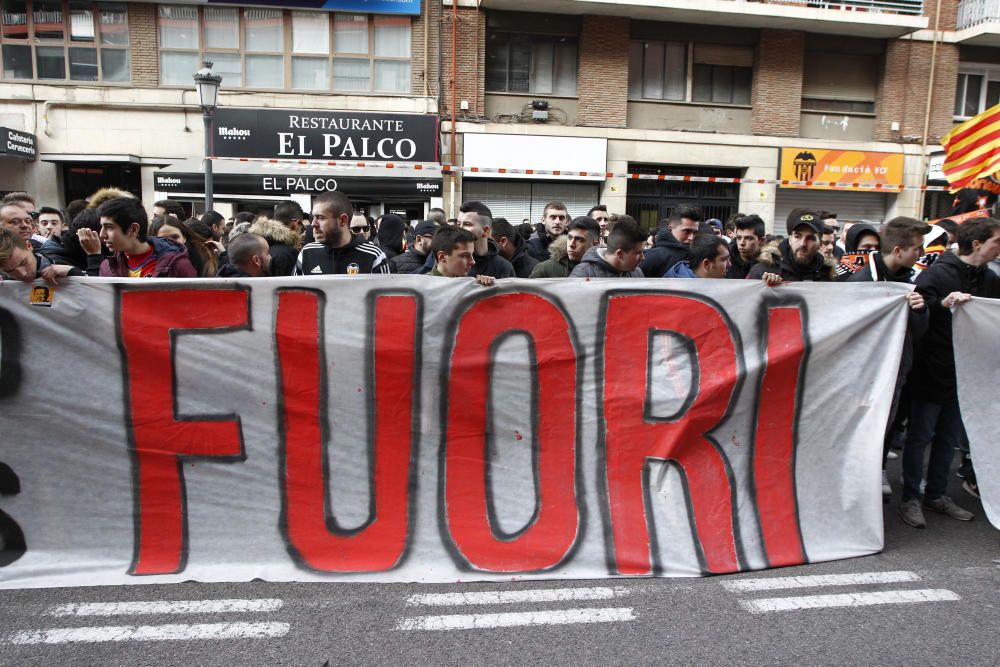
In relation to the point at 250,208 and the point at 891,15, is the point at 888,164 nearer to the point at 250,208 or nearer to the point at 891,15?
the point at 891,15

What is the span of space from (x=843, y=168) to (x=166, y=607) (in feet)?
59.0

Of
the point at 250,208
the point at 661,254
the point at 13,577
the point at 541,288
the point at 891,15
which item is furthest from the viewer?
the point at 891,15

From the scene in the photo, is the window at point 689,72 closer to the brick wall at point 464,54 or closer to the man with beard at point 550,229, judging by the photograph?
the brick wall at point 464,54

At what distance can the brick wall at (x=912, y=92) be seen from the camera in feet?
57.7

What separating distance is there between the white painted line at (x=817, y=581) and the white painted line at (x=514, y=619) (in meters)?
0.63

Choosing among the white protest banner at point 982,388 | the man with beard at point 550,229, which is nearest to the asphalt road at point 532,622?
the white protest banner at point 982,388

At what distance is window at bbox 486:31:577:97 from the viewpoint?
55.3ft

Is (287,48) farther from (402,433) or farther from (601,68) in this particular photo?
(402,433)

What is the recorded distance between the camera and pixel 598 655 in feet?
9.32

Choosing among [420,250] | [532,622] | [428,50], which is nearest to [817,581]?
[532,622]

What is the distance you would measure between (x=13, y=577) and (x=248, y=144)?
44.9 feet

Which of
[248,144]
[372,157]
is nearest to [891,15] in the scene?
[372,157]

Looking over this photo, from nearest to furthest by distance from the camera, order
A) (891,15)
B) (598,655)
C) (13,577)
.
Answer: (598,655), (13,577), (891,15)

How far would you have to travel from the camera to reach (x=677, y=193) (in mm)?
17516
